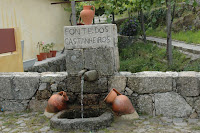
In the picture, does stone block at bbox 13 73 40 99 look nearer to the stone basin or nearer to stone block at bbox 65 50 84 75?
stone block at bbox 65 50 84 75

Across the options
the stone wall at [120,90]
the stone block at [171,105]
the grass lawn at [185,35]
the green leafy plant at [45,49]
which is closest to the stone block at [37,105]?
the stone wall at [120,90]

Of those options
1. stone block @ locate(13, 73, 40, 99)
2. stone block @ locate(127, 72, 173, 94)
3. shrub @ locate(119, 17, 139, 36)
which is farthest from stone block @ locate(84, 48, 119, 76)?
shrub @ locate(119, 17, 139, 36)

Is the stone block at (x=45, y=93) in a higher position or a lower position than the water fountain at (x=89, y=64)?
lower

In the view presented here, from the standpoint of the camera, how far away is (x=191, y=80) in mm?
4180

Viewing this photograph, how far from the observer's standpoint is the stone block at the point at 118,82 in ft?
14.7

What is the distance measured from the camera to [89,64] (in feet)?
14.6

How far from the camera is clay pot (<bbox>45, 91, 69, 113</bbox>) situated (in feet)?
14.2

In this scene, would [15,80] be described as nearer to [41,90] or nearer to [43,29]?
[41,90]

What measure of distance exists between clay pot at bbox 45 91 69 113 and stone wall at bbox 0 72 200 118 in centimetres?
23

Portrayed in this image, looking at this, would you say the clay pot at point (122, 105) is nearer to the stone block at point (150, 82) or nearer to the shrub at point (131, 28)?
the stone block at point (150, 82)

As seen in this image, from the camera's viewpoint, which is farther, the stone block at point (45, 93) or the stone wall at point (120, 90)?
the stone block at point (45, 93)

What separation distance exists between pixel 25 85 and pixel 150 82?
2.30 meters

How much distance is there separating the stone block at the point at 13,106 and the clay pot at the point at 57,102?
2.44 ft

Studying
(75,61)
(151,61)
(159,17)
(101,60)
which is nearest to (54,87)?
(75,61)
